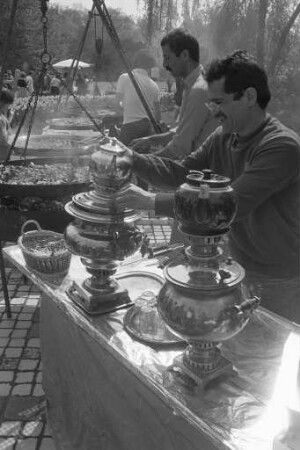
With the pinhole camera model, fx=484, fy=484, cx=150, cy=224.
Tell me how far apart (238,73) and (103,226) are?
89 cm

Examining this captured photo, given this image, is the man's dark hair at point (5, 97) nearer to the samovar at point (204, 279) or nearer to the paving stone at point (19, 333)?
the paving stone at point (19, 333)

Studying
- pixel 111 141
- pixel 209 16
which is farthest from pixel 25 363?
pixel 209 16

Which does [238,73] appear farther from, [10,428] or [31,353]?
[31,353]

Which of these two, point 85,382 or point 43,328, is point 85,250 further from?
point 43,328

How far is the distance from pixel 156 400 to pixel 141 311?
392 mm

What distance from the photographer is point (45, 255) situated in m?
2.48

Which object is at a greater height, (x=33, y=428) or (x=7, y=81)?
(x=7, y=81)

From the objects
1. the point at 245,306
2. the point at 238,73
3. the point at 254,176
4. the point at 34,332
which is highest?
the point at 238,73

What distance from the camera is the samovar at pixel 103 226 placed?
195 cm

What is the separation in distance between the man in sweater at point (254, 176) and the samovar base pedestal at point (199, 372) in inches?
25.5

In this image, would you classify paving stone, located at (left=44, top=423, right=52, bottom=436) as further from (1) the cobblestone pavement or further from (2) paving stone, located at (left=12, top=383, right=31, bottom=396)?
(2) paving stone, located at (left=12, top=383, right=31, bottom=396)

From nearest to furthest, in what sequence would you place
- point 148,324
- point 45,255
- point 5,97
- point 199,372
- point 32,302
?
point 199,372 < point 148,324 < point 45,255 < point 32,302 < point 5,97

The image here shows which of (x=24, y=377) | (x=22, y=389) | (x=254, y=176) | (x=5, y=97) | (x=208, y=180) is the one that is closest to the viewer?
(x=208, y=180)

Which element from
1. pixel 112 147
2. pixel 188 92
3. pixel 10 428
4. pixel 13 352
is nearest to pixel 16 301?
pixel 13 352
